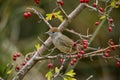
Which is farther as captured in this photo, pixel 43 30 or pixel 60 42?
pixel 43 30

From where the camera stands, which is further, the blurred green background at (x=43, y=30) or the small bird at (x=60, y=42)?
the blurred green background at (x=43, y=30)

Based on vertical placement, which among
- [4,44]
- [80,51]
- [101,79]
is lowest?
[101,79]

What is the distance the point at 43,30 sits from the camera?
22.6 ft

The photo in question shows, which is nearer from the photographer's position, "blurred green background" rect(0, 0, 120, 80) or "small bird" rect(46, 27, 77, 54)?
"small bird" rect(46, 27, 77, 54)

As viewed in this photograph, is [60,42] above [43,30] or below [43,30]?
above

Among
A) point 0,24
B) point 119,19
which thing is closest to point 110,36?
point 119,19

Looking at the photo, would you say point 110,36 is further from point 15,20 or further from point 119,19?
point 15,20

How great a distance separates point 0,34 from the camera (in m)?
6.32

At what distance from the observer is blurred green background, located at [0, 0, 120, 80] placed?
6.52 m

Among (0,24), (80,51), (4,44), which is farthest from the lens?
(0,24)

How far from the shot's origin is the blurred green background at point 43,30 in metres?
6.52

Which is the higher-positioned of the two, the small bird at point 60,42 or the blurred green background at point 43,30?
the small bird at point 60,42

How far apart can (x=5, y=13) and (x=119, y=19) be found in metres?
1.65

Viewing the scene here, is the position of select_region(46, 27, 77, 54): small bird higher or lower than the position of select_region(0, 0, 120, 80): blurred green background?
higher
